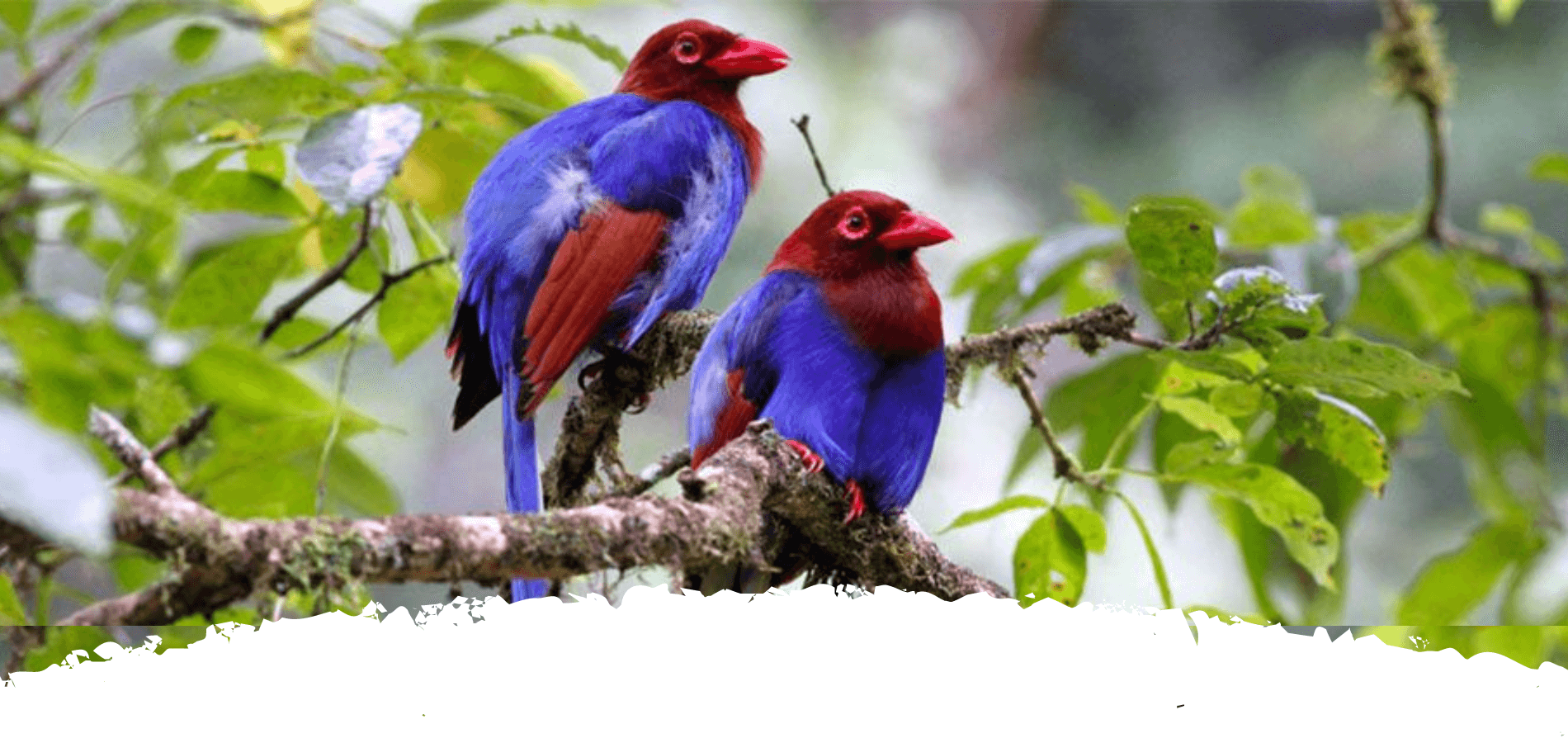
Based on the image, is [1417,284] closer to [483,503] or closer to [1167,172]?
[483,503]

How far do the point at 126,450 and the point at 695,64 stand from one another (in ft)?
1.65

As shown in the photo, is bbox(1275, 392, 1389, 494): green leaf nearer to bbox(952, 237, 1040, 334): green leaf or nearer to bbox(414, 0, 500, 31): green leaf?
bbox(952, 237, 1040, 334): green leaf

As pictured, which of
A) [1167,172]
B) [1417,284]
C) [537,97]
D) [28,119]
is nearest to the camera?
[537,97]

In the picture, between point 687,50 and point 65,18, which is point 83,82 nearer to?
point 65,18

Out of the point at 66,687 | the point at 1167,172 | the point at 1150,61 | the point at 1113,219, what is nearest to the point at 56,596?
the point at 66,687

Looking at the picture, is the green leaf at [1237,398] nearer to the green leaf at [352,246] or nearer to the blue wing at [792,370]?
the blue wing at [792,370]

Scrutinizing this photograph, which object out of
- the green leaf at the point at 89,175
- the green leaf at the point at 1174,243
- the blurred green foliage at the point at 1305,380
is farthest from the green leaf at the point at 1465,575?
the green leaf at the point at 89,175

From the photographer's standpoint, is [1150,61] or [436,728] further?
[1150,61]

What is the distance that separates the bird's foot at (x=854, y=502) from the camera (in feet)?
3.10

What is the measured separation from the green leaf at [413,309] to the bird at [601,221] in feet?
0.33

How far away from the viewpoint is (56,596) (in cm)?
117

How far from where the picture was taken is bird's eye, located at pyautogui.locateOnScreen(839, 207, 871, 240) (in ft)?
3.21

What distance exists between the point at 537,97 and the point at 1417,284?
932 millimetres

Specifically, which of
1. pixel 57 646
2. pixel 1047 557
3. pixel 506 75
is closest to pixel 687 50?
pixel 506 75
